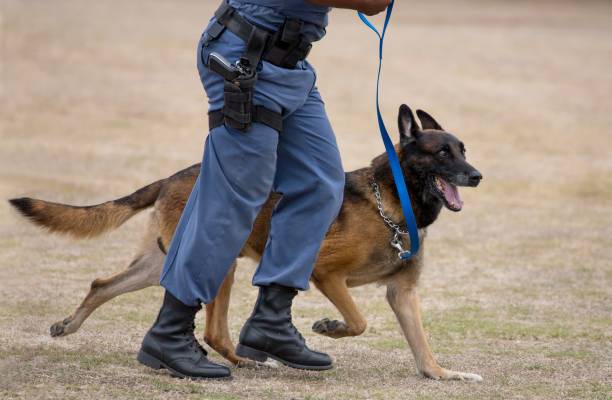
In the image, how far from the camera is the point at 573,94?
19953 millimetres

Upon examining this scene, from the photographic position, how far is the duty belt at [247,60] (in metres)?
4.14

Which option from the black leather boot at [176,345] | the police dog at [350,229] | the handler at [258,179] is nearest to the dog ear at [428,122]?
the police dog at [350,229]

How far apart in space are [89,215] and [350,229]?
4.25 ft

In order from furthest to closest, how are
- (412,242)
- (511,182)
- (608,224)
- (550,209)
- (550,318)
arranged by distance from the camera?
(511,182) < (550,209) < (608,224) < (550,318) < (412,242)

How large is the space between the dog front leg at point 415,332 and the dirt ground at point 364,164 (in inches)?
4.3

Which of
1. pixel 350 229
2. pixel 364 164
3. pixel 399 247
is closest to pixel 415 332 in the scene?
pixel 399 247

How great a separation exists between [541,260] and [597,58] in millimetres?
15794

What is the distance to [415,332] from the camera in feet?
16.6

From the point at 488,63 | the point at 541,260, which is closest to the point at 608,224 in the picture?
the point at 541,260

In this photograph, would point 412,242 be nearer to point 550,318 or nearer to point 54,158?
point 550,318

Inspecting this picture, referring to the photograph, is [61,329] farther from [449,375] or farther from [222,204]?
[449,375]

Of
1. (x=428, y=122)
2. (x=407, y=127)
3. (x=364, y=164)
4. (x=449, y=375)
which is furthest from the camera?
(x=364, y=164)

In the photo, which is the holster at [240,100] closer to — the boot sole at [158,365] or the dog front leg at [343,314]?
the boot sole at [158,365]

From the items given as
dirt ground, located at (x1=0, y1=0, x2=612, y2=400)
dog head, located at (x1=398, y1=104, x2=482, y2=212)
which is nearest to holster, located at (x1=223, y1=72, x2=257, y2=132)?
dirt ground, located at (x1=0, y1=0, x2=612, y2=400)
